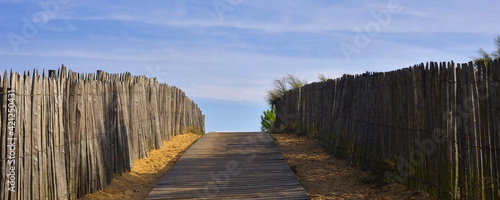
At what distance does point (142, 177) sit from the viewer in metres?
9.15

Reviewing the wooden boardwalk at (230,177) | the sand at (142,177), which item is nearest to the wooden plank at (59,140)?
the sand at (142,177)

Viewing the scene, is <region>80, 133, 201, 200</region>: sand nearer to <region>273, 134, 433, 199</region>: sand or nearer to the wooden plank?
the wooden plank

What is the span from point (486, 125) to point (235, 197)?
3.50 metres

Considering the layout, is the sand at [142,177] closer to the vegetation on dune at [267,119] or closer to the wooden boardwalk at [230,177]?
the wooden boardwalk at [230,177]

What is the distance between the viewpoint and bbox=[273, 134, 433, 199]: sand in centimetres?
678

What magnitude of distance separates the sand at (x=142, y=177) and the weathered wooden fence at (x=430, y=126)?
4.03 m

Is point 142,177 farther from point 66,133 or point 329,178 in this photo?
point 329,178

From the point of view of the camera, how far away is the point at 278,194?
22.0ft

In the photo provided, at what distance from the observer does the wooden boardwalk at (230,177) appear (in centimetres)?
683

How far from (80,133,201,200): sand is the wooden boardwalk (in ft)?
1.52

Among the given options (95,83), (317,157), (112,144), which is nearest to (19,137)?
(95,83)

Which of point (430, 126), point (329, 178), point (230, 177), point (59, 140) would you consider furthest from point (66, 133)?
point (430, 126)

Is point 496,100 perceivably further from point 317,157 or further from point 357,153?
point 317,157

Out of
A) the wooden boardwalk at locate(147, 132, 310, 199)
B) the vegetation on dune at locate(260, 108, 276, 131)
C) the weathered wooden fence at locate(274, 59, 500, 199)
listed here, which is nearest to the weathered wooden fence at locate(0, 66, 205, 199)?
the wooden boardwalk at locate(147, 132, 310, 199)
